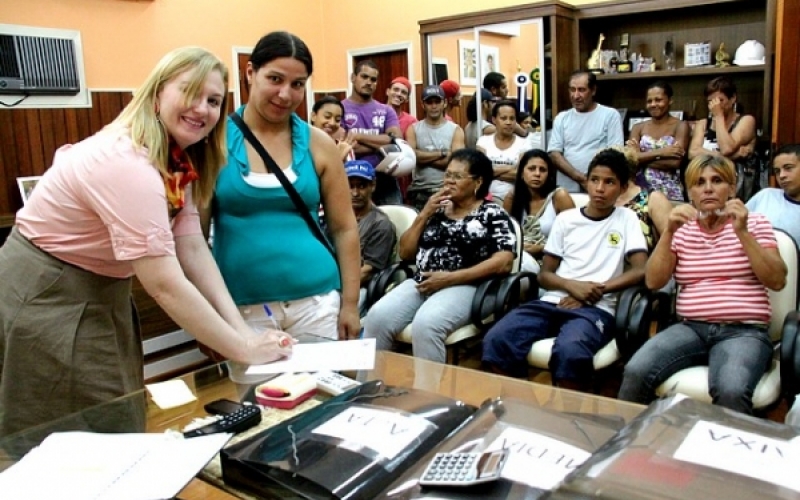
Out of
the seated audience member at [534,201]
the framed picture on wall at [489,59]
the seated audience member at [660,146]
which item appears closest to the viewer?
the seated audience member at [534,201]

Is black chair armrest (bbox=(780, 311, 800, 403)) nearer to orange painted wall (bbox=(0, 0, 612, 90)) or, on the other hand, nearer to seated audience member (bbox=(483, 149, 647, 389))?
seated audience member (bbox=(483, 149, 647, 389))

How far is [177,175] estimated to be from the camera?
1.49 meters

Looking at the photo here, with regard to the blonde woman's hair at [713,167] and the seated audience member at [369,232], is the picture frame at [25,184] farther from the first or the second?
the blonde woman's hair at [713,167]

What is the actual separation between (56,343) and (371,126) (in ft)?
11.5

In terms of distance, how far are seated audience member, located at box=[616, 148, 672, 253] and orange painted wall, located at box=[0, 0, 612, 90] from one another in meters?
2.61

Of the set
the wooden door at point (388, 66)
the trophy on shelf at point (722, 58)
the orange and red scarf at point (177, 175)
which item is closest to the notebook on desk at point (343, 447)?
the orange and red scarf at point (177, 175)

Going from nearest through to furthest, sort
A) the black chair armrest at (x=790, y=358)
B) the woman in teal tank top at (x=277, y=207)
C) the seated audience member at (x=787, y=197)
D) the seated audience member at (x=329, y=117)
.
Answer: the woman in teal tank top at (x=277, y=207)
the black chair armrest at (x=790, y=358)
the seated audience member at (x=787, y=197)
the seated audience member at (x=329, y=117)

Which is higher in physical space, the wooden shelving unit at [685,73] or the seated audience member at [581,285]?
the wooden shelving unit at [685,73]

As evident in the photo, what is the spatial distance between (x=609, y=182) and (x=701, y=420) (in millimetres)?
2096

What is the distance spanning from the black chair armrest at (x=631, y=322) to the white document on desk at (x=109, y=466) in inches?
71.0

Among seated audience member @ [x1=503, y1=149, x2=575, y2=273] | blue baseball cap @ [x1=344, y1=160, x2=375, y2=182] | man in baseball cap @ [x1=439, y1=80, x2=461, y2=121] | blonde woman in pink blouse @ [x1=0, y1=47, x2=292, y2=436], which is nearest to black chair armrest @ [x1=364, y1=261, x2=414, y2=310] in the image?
blue baseball cap @ [x1=344, y1=160, x2=375, y2=182]

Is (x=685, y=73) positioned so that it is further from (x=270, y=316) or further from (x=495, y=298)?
(x=270, y=316)

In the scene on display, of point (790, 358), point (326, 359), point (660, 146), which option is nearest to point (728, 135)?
point (660, 146)

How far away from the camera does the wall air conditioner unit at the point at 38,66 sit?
4.56m
